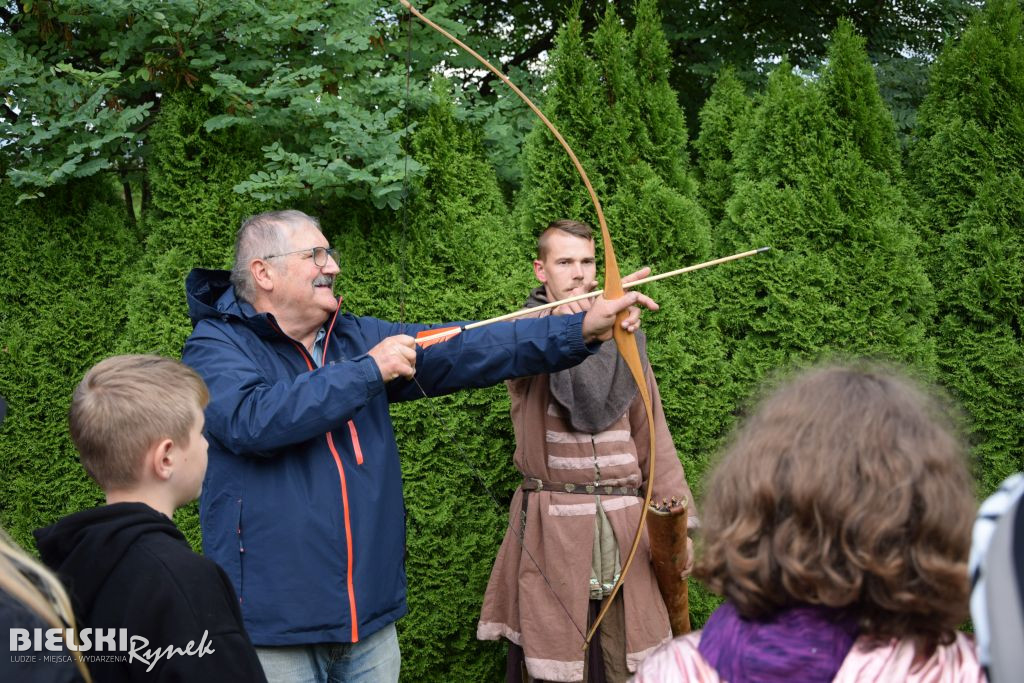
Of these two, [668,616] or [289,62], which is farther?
[289,62]

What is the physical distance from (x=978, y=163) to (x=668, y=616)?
8.02 ft

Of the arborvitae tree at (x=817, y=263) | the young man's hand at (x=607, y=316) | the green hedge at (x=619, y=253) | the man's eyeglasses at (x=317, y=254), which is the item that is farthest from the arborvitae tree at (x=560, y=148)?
the man's eyeglasses at (x=317, y=254)

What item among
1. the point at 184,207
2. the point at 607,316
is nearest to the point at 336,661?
the point at 607,316

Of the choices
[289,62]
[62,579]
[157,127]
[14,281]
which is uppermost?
[289,62]

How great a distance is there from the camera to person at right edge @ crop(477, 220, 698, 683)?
8.90ft

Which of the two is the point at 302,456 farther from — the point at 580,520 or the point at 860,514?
the point at 860,514

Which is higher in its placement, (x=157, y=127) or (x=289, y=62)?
(x=289, y=62)

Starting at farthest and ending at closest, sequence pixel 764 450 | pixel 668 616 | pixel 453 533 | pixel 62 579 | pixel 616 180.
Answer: pixel 616 180, pixel 453 533, pixel 668 616, pixel 62 579, pixel 764 450

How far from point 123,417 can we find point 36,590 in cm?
47

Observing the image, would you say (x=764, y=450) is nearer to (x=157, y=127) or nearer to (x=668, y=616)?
(x=668, y=616)

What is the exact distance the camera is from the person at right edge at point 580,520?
2713mm

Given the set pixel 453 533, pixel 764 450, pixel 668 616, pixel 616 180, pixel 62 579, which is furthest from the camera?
pixel 616 180

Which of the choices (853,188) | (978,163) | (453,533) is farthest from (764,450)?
(978,163)

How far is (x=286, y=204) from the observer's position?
3.83 m
